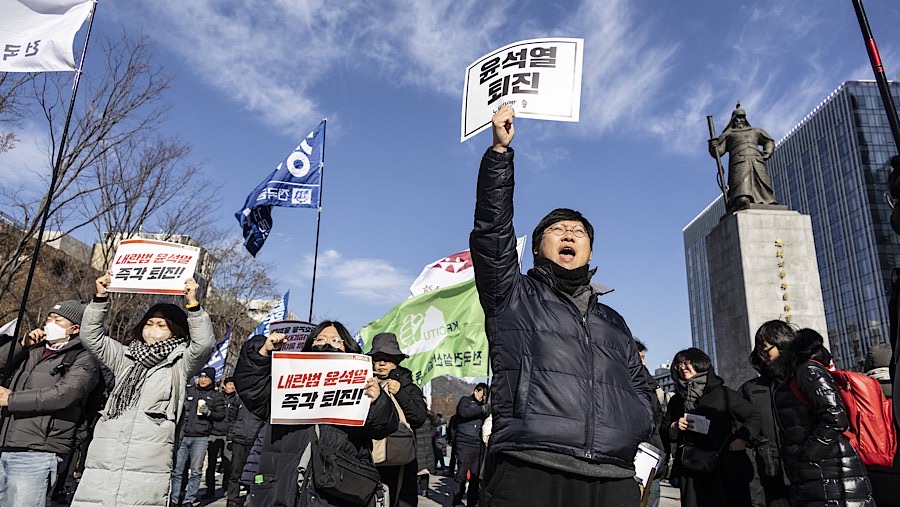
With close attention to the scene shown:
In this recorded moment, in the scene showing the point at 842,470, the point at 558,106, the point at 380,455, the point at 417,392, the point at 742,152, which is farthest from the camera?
the point at 742,152

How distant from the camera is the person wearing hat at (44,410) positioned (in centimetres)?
403

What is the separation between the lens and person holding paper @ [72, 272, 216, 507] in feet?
11.8

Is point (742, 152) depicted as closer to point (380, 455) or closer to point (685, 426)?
point (685, 426)

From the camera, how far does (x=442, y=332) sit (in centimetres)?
980

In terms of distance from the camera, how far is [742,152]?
37.3 feet

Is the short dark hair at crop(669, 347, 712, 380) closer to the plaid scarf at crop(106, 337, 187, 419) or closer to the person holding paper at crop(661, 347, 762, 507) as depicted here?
the person holding paper at crop(661, 347, 762, 507)

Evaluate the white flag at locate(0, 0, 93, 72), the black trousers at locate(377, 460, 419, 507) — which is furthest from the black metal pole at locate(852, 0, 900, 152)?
the white flag at locate(0, 0, 93, 72)

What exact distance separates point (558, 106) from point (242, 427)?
703 cm

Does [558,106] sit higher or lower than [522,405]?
higher

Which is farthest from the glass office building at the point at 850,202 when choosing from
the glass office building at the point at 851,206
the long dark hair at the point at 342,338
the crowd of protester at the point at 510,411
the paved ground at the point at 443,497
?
the long dark hair at the point at 342,338

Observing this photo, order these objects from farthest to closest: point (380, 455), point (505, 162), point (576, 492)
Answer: point (380, 455), point (505, 162), point (576, 492)

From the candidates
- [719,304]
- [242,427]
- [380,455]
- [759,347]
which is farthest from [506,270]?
[719,304]

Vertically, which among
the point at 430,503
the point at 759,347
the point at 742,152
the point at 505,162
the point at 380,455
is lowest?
the point at 430,503

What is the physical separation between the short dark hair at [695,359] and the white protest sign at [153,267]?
13.2 feet
